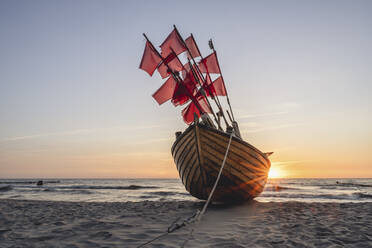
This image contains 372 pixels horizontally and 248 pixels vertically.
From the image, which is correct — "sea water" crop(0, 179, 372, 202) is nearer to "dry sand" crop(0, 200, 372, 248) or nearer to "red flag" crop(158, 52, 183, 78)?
"red flag" crop(158, 52, 183, 78)

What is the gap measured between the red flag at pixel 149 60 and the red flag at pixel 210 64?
9.98 feet

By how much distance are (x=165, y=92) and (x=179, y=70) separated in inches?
56.5

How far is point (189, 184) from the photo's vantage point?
8.21 m

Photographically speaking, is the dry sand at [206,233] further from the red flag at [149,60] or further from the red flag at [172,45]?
the red flag at [172,45]

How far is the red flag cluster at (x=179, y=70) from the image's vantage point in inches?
446

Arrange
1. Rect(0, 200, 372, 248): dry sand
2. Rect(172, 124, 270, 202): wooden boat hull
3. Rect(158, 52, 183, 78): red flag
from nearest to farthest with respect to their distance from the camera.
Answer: Rect(0, 200, 372, 248): dry sand → Rect(172, 124, 270, 202): wooden boat hull → Rect(158, 52, 183, 78): red flag

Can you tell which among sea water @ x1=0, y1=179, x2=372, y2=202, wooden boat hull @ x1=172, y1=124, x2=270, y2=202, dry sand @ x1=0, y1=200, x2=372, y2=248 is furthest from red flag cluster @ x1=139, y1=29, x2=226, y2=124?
dry sand @ x1=0, y1=200, x2=372, y2=248

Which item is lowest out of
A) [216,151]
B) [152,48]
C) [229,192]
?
[229,192]

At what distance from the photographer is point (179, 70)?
1277cm

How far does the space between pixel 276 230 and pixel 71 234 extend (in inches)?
150

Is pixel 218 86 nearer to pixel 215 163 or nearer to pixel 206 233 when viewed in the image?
pixel 215 163

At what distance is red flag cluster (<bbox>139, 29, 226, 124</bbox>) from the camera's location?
1132cm

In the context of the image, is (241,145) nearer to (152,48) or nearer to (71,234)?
(71,234)

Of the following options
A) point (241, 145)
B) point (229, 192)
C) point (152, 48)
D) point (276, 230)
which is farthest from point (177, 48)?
point (276, 230)
